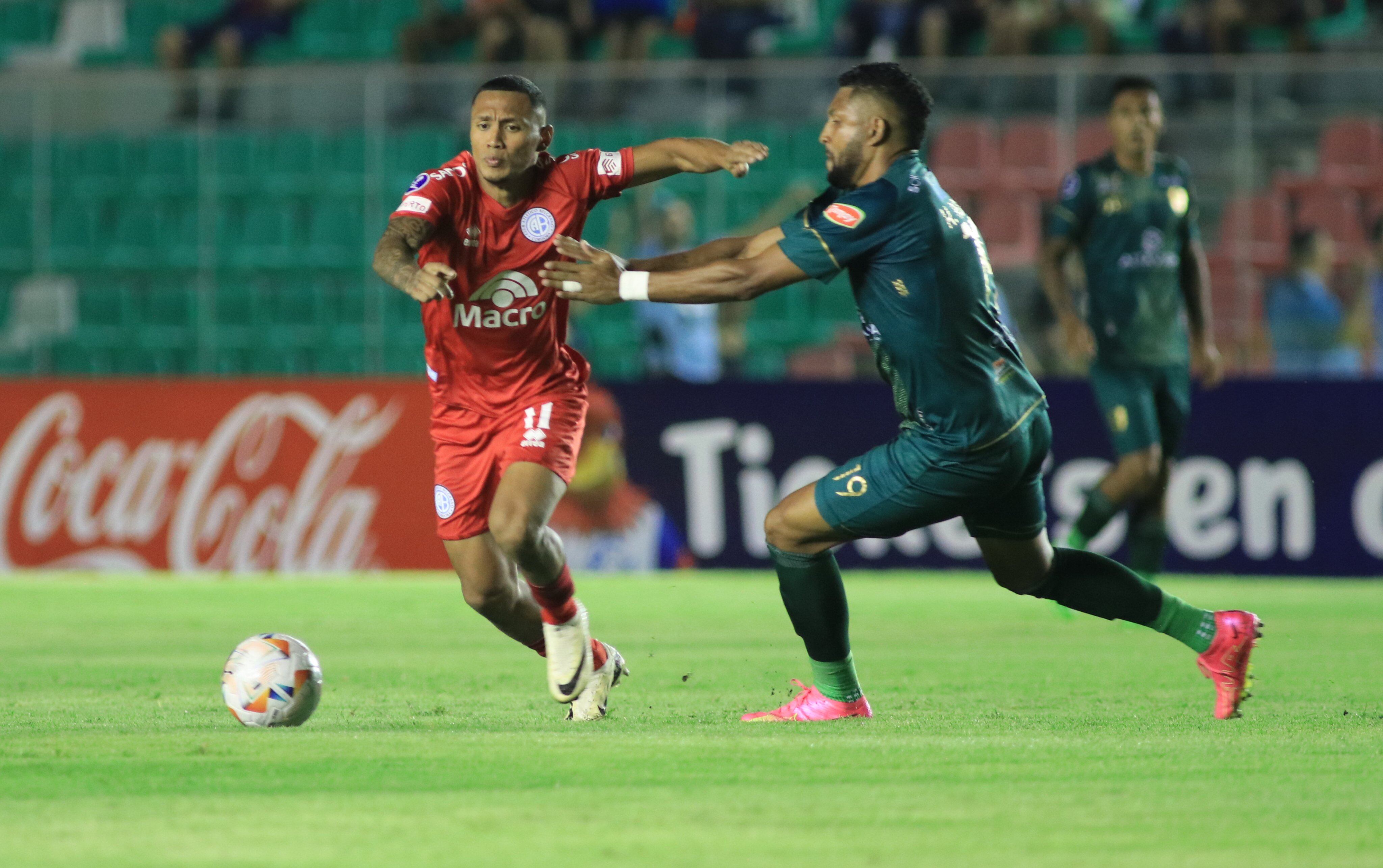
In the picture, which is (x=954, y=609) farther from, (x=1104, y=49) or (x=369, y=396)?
(x=1104, y=49)

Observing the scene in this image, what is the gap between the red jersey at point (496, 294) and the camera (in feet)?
21.2

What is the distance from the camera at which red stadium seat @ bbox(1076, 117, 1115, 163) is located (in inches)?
603

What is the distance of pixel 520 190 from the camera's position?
6586 mm

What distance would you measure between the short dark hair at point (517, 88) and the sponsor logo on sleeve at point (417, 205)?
1.22ft

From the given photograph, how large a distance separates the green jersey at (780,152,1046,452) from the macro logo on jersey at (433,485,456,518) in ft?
5.19

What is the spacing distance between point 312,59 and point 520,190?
13391 millimetres

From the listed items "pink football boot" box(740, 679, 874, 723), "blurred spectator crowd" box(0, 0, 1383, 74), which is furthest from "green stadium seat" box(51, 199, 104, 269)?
"pink football boot" box(740, 679, 874, 723)

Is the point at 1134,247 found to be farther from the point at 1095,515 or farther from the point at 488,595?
the point at 488,595

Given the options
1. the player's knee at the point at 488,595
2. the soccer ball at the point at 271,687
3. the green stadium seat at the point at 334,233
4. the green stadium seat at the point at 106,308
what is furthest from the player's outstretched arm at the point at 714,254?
the green stadium seat at the point at 106,308

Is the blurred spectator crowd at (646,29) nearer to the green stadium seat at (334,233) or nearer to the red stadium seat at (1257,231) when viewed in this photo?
the red stadium seat at (1257,231)

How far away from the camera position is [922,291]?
5.75 metres

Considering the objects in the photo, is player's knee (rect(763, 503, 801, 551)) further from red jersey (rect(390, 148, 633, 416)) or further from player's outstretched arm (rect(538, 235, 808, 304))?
red jersey (rect(390, 148, 633, 416))

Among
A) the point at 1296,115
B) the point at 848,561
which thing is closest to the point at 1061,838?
the point at 848,561

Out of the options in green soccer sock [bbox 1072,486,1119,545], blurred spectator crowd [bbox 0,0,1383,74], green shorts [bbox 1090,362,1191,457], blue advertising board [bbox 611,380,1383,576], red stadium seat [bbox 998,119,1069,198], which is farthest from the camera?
blurred spectator crowd [bbox 0,0,1383,74]
